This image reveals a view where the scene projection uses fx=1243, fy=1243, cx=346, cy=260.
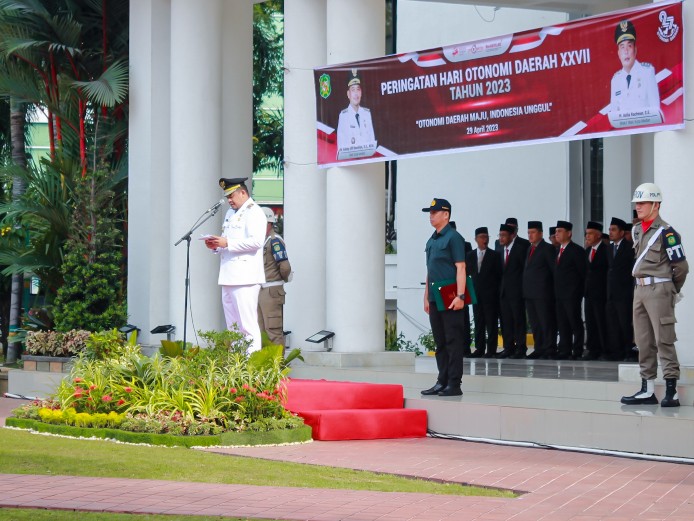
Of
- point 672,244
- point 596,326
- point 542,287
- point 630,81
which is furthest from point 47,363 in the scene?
point 672,244

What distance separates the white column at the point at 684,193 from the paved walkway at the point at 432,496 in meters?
2.10

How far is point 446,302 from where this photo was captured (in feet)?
36.8

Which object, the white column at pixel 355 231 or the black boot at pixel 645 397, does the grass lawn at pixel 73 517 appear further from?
the white column at pixel 355 231

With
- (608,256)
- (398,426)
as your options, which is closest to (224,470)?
(398,426)

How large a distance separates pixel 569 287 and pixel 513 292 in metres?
0.94

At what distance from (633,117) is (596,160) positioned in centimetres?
929

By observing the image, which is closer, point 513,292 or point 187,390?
point 187,390

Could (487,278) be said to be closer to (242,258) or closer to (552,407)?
(242,258)

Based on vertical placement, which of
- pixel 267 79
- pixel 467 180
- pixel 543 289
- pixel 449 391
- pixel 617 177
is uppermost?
pixel 267 79

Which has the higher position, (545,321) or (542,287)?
(542,287)

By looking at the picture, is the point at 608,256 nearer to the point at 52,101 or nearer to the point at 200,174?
the point at 200,174

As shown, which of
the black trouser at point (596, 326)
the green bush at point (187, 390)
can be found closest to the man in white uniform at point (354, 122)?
the black trouser at point (596, 326)

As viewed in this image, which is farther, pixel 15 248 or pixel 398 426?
pixel 15 248

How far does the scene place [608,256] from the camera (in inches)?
572
